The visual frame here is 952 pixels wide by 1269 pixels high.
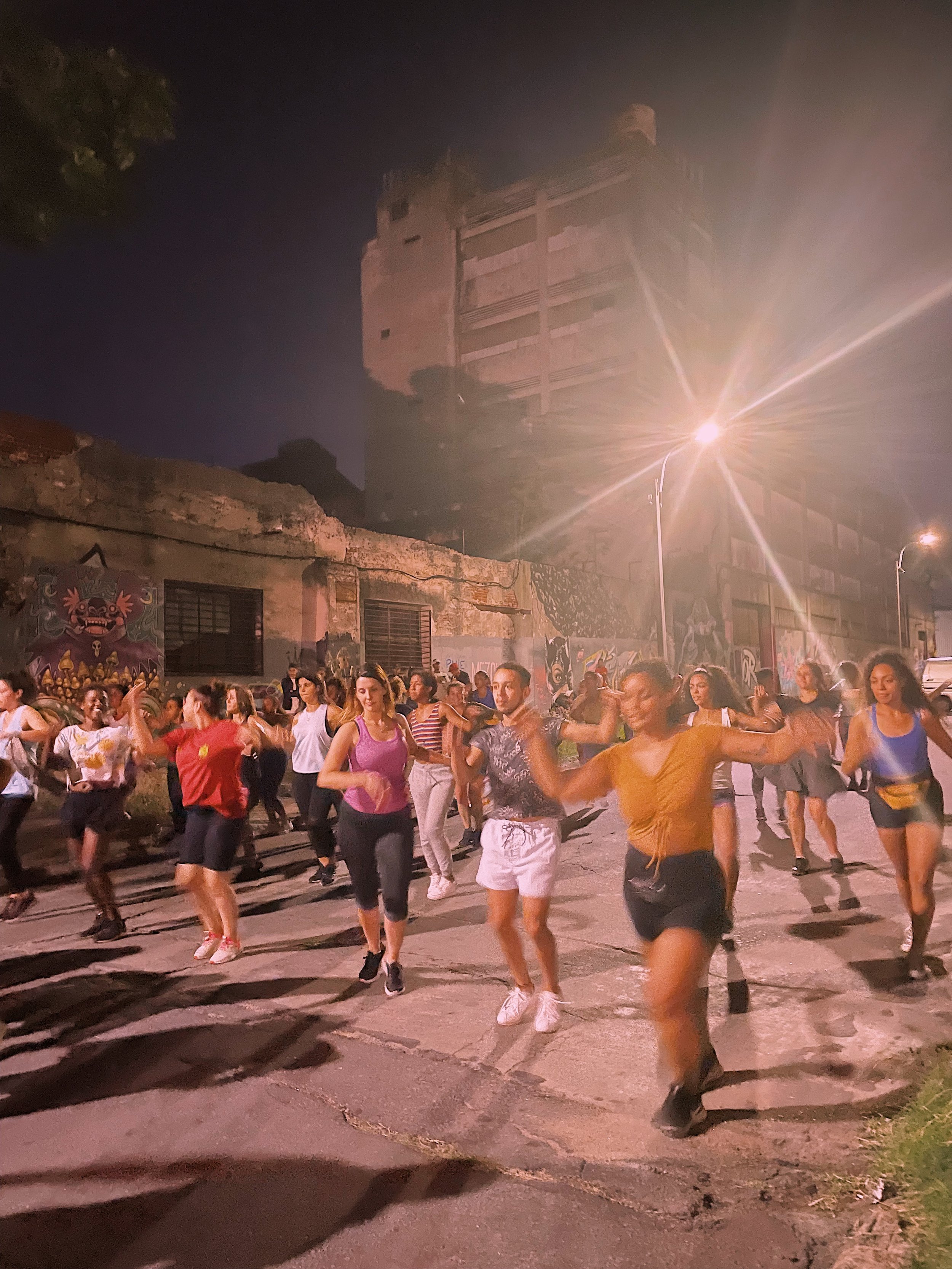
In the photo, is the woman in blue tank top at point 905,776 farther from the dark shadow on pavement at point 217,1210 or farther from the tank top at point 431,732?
the tank top at point 431,732

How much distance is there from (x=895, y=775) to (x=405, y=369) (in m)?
34.9

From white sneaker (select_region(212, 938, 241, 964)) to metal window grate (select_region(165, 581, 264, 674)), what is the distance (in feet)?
27.8

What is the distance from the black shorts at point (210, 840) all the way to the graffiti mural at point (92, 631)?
6.83 m

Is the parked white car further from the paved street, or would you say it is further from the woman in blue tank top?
the paved street

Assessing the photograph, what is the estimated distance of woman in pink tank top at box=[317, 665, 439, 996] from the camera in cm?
481

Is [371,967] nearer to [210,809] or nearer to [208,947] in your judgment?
[208,947]

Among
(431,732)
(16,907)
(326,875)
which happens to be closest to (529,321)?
(431,732)

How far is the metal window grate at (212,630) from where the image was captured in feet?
44.2

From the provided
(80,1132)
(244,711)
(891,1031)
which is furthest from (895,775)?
(244,711)

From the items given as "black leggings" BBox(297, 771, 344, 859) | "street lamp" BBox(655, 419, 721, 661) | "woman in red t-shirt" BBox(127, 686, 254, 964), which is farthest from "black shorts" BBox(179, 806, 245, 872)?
"street lamp" BBox(655, 419, 721, 661)

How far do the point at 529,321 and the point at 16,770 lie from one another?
32156 millimetres

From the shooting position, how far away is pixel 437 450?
117ft

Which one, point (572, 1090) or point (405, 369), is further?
point (405, 369)

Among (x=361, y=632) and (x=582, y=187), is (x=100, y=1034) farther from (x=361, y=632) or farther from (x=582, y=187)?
(x=582, y=187)
